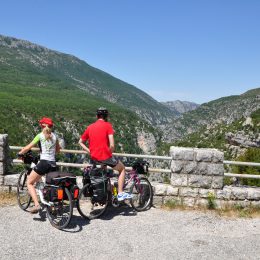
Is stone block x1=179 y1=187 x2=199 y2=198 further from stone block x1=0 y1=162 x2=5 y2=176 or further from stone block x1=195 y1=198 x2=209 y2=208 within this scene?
stone block x1=0 y1=162 x2=5 y2=176

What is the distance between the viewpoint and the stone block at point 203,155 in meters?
8.94

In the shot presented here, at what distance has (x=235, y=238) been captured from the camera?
23.5 ft

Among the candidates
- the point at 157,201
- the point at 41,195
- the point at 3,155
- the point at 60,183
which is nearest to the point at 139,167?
the point at 157,201

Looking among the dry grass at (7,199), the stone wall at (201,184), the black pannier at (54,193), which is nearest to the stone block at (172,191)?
the stone wall at (201,184)

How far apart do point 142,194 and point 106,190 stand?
1.30m

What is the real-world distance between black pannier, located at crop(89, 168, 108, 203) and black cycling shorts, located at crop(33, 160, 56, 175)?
0.90m

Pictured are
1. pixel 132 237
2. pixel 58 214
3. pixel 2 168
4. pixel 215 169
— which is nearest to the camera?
pixel 132 237

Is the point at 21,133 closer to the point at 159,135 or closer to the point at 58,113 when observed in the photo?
the point at 58,113

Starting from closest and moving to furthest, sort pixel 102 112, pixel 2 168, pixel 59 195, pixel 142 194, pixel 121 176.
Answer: pixel 59 195, pixel 102 112, pixel 121 176, pixel 142 194, pixel 2 168

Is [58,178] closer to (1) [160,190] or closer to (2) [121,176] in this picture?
(2) [121,176]

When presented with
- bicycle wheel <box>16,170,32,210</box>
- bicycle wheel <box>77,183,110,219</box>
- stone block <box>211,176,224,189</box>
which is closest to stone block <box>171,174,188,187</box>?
stone block <box>211,176,224,189</box>

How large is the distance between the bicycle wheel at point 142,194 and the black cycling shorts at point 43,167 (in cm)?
224

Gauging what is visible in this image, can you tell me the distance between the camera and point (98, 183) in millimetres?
7816

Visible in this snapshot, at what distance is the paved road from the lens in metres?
6.20
